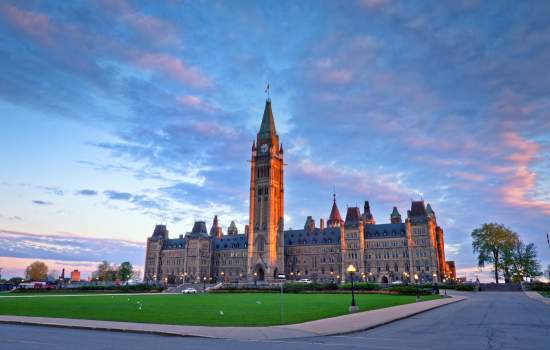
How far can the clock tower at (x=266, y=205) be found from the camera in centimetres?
12181

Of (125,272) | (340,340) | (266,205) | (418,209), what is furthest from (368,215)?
(340,340)

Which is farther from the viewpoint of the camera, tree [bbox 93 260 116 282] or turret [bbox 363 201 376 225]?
tree [bbox 93 260 116 282]

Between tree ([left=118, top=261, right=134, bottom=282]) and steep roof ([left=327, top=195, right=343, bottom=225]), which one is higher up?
steep roof ([left=327, top=195, right=343, bottom=225])

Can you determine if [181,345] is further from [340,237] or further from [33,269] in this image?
[33,269]

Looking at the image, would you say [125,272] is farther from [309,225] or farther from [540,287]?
[540,287]

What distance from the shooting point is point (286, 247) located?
14000 cm

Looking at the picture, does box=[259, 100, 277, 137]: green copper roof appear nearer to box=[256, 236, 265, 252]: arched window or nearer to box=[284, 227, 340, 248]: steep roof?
box=[256, 236, 265, 252]: arched window

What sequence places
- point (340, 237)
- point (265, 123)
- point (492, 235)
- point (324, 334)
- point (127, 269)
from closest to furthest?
point (324, 334)
point (492, 235)
point (340, 237)
point (265, 123)
point (127, 269)

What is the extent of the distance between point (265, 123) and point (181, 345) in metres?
125

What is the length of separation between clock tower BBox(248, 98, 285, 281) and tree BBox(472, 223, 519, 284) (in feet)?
179

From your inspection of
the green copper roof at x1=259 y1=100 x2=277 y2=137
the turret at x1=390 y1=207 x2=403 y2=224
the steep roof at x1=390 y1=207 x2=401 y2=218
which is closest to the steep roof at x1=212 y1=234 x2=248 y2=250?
the green copper roof at x1=259 y1=100 x2=277 y2=137

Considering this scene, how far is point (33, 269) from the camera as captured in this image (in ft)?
565

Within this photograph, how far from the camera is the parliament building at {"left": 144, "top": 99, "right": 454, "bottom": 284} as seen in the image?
114 metres

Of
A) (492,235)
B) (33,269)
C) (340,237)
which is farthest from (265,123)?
(33,269)
